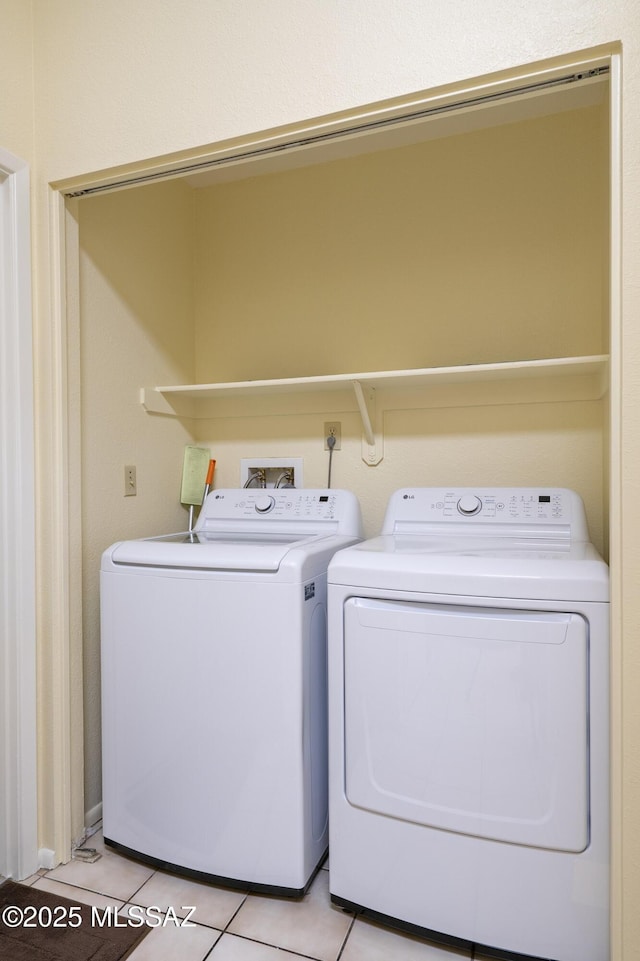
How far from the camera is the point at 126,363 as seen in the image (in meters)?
2.03

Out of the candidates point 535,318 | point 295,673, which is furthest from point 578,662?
point 535,318

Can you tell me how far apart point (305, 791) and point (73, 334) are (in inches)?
57.2

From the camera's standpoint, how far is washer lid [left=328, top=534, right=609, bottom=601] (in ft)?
4.01

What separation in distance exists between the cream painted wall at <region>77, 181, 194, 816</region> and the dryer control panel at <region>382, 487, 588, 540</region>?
2.98 ft

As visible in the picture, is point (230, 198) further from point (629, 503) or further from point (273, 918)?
point (273, 918)

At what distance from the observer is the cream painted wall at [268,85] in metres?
1.13

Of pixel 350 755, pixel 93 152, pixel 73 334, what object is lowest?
pixel 350 755

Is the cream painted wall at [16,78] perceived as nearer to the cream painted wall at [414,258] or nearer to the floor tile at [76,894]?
the cream painted wall at [414,258]

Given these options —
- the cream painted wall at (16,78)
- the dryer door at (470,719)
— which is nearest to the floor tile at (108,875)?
the dryer door at (470,719)

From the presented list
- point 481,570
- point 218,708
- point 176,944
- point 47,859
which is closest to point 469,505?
point 481,570

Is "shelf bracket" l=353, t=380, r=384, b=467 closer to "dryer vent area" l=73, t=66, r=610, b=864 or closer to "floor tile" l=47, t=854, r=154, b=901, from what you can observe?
"dryer vent area" l=73, t=66, r=610, b=864

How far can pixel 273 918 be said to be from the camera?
4.77ft

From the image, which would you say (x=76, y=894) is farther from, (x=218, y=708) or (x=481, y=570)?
(x=481, y=570)

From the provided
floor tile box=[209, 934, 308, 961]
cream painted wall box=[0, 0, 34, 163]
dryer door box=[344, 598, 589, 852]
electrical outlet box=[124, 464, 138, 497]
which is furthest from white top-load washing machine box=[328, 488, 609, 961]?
cream painted wall box=[0, 0, 34, 163]
